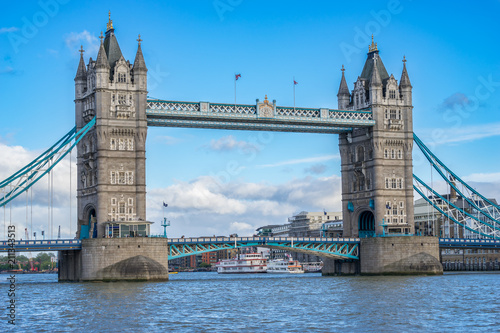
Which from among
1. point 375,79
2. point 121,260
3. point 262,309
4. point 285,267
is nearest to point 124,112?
point 121,260

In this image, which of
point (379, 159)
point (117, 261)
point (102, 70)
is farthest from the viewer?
point (379, 159)

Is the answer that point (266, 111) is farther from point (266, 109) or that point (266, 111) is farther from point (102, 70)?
point (102, 70)

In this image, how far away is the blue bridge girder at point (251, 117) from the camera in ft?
315

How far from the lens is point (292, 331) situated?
4456cm

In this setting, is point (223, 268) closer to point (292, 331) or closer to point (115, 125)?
point (115, 125)

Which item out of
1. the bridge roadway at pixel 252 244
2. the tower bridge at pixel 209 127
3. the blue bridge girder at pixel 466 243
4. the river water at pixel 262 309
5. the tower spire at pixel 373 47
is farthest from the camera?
the tower spire at pixel 373 47

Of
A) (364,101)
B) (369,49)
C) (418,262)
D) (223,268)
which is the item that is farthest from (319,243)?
(223,268)

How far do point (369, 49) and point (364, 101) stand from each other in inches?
311

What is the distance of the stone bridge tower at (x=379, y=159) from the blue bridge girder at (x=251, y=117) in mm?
2463

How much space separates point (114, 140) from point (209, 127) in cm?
1209

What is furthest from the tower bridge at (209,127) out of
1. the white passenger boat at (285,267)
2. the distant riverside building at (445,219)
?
the white passenger boat at (285,267)

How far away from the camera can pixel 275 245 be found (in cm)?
9962

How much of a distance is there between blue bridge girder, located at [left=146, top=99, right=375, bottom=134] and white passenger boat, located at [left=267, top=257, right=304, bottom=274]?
240 feet

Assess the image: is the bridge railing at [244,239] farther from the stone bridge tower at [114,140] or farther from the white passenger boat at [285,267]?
the white passenger boat at [285,267]
